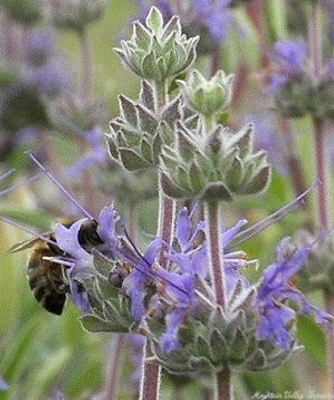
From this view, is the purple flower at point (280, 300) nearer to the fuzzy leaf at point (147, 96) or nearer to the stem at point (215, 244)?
the stem at point (215, 244)

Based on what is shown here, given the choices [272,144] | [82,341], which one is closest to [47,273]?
[82,341]

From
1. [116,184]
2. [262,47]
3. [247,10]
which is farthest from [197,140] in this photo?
[247,10]

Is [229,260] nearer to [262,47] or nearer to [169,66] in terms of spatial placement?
[169,66]

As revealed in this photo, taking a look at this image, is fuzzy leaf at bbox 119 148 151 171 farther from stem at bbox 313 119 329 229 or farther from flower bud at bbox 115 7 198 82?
stem at bbox 313 119 329 229

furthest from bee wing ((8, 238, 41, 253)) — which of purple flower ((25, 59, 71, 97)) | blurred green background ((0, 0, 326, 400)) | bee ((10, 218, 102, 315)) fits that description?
purple flower ((25, 59, 71, 97))

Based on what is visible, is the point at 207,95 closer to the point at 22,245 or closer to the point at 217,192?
the point at 217,192

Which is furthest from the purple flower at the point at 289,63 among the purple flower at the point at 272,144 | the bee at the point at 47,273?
the bee at the point at 47,273
